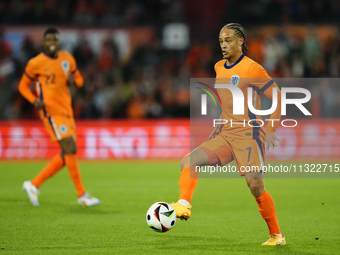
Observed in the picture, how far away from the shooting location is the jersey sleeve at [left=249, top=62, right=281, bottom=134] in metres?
4.74

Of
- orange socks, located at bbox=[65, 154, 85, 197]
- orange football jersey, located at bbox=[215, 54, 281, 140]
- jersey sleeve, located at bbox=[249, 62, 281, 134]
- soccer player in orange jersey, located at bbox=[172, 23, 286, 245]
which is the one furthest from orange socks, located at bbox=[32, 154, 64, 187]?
jersey sleeve, located at bbox=[249, 62, 281, 134]

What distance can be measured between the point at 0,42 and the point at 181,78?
20.2 ft

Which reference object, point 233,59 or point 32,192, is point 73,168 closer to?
point 32,192

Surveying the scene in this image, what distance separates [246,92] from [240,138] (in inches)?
17.5

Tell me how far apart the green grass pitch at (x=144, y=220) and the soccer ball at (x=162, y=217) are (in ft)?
0.77

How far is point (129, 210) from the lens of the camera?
7.12m

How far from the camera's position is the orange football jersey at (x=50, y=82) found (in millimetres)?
7473

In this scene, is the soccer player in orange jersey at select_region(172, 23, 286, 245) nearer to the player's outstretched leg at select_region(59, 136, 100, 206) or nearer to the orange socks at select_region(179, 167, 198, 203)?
the orange socks at select_region(179, 167, 198, 203)

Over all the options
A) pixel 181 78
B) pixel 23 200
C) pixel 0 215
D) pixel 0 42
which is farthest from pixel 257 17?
pixel 0 215

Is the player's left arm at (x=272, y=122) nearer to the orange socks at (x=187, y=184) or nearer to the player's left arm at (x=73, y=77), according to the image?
the orange socks at (x=187, y=184)

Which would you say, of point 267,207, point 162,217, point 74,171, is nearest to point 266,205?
point 267,207

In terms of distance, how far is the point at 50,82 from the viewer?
7508 mm

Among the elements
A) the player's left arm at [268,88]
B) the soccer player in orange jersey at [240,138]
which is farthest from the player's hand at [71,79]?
the player's left arm at [268,88]

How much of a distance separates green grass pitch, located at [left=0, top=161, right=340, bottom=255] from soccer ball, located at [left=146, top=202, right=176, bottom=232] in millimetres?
235
